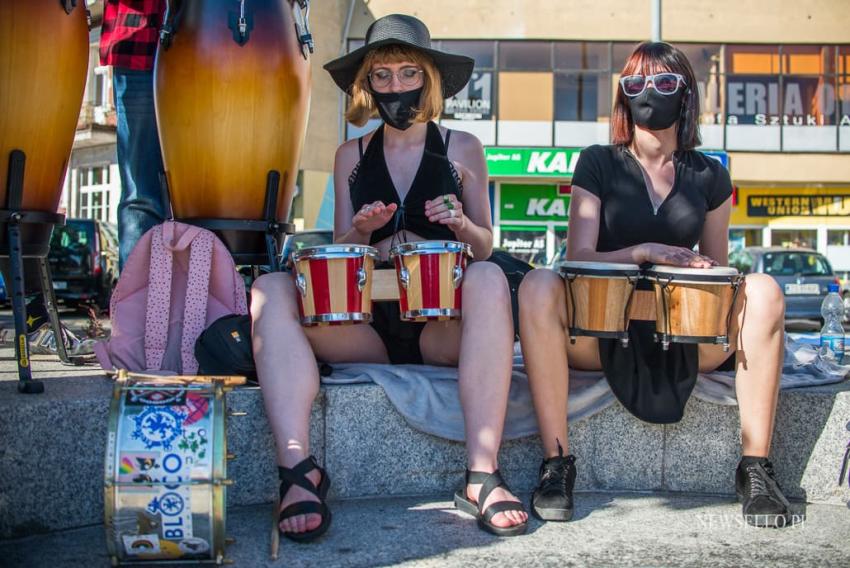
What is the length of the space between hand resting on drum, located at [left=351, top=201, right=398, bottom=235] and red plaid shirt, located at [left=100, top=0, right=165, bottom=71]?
1.57m

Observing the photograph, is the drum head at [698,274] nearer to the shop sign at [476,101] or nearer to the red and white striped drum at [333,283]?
the red and white striped drum at [333,283]

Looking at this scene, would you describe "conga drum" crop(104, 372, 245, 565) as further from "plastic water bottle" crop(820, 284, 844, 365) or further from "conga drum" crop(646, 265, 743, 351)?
"plastic water bottle" crop(820, 284, 844, 365)

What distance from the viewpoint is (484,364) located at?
2773 millimetres

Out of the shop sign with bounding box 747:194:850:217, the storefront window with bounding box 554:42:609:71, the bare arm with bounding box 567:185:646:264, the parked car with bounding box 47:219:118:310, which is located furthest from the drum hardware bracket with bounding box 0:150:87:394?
the shop sign with bounding box 747:194:850:217

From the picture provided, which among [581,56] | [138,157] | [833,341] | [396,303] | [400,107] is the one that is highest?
[581,56]

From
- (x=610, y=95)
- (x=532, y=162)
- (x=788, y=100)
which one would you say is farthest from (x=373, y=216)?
(x=788, y=100)

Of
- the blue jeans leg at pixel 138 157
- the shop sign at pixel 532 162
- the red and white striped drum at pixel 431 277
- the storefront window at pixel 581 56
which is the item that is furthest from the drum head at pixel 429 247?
the storefront window at pixel 581 56

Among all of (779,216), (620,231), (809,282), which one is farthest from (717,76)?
(620,231)

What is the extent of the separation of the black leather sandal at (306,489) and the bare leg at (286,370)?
0.02 meters

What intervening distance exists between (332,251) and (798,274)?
42.0ft

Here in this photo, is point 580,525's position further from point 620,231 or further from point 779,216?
point 779,216

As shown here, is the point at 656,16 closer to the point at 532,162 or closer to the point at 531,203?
the point at 532,162

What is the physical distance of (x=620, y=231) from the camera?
3.21 meters

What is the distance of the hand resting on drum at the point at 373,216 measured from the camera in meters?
2.95
